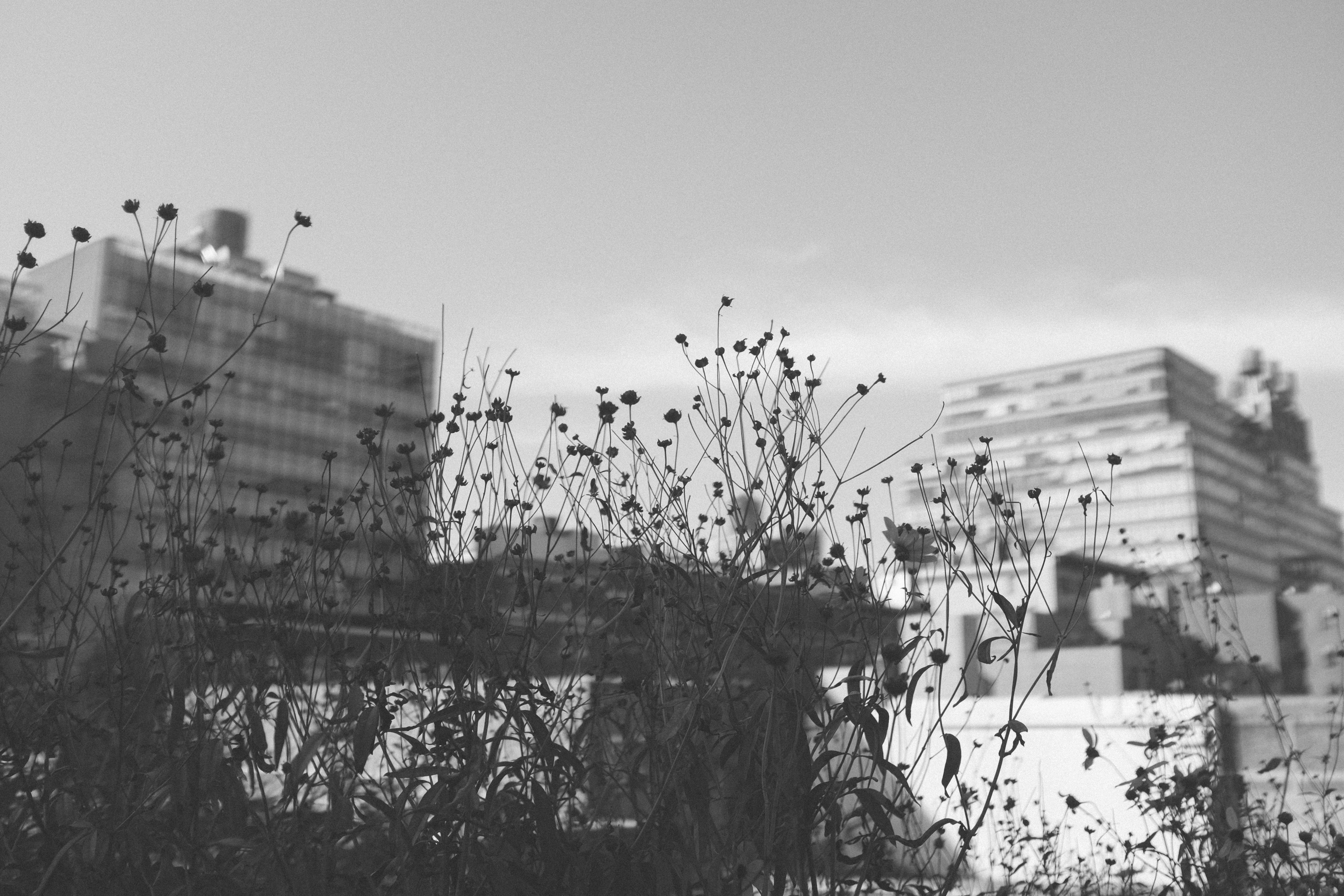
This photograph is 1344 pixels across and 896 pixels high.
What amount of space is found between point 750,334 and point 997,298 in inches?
1535

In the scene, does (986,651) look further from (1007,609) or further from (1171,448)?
(1171,448)

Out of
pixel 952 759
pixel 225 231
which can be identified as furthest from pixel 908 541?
pixel 225 231

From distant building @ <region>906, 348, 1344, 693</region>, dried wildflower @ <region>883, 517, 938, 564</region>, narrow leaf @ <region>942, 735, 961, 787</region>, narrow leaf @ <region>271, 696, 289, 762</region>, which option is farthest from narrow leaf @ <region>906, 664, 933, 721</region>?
distant building @ <region>906, 348, 1344, 693</region>

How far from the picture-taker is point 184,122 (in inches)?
144

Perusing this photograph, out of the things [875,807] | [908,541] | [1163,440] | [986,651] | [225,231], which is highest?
[225,231]

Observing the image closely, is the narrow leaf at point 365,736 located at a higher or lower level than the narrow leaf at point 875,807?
higher

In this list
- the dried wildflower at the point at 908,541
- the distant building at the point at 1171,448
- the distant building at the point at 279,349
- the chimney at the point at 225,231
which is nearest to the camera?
the dried wildflower at the point at 908,541

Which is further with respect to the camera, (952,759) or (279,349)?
(279,349)

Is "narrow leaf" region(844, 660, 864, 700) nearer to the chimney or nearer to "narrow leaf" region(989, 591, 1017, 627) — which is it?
"narrow leaf" region(989, 591, 1017, 627)

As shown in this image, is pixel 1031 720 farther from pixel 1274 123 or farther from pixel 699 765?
pixel 699 765

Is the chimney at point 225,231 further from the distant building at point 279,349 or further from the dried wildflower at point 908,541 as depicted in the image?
the dried wildflower at point 908,541

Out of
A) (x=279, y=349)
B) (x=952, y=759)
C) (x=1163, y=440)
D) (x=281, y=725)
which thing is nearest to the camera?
(x=952, y=759)

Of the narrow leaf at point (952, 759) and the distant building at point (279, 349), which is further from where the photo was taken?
the distant building at point (279, 349)

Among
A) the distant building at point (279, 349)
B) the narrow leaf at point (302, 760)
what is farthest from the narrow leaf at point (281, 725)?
the distant building at point (279, 349)
